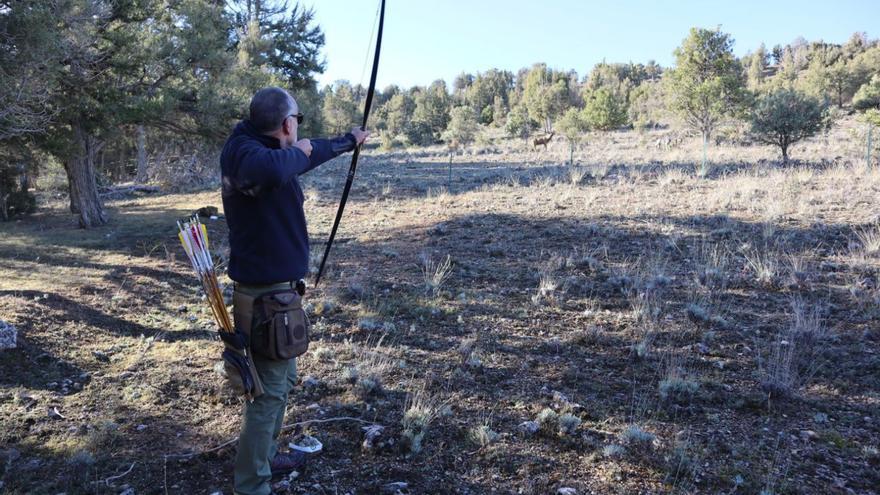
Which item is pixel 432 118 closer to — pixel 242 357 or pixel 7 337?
pixel 7 337

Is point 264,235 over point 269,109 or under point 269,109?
under

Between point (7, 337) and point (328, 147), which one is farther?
point (7, 337)

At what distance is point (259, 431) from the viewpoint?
278cm

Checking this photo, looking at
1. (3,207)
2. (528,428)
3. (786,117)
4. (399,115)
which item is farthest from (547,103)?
(528,428)

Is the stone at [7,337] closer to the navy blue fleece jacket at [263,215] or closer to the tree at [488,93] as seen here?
the navy blue fleece jacket at [263,215]

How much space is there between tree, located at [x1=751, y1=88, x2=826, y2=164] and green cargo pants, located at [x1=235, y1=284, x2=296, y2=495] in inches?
702

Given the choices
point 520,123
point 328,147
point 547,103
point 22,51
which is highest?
point 547,103

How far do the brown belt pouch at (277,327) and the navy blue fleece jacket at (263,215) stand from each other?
11 centimetres

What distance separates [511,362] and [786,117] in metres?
16.4

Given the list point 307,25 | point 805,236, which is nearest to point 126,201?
point 307,25

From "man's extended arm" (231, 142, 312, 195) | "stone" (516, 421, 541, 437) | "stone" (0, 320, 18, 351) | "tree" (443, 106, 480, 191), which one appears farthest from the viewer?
"tree" (443, 106, 480, 191)

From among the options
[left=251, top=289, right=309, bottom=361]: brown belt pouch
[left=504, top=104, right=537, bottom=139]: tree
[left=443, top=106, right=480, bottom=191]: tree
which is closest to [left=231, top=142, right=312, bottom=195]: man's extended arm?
[left=251, top=289, right=309, bottom=361]: brown belt pouch

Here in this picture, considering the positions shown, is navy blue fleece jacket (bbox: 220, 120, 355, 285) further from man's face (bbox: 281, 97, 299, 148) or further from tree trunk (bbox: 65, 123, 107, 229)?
tree trunk (bbox: 65, 123, 107, 229)

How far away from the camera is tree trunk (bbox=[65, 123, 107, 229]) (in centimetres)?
1192
